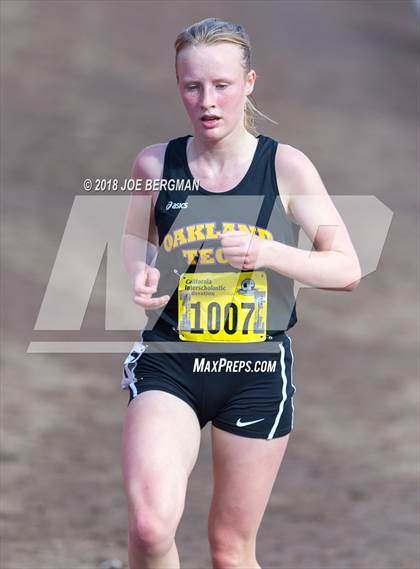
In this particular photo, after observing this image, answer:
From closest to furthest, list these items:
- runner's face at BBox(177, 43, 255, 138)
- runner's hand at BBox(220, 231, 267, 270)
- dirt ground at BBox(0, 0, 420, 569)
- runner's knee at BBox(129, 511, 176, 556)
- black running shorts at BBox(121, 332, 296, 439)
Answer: runner's knee at BBox(129, 511, 176, 556) → runner's hand at BBox(220, 231, 267, 270) → runner's face at BBox(177, 43, 255, 138) → black running shorts at BBox(121, 332, 296, 439) → dirt ground at BBox(0, 0, 420, 569)

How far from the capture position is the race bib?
11.7 feet

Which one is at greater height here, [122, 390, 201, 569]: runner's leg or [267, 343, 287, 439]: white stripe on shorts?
[267, 343, 287, 439]: white stripe on shorts

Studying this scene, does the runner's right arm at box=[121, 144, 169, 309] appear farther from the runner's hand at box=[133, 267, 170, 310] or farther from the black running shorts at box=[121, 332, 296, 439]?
the black running shorts at box=[121, 332, 296, 439]

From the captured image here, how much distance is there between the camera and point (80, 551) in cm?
547

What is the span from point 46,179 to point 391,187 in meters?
3.43

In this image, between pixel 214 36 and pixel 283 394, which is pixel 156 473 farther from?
pixel 214 36

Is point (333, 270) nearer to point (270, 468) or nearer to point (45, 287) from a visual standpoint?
point (270, 468)

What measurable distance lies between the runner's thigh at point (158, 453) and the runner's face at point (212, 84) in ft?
2.73

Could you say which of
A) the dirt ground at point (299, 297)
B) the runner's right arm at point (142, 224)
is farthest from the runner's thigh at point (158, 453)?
the dirt ground at point (299, 297)

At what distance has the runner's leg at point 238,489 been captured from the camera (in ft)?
11.7

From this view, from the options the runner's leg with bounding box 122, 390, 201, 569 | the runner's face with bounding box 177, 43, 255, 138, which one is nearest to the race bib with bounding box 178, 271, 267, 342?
the runner's leg with bounding box 122, 390, 201, 569

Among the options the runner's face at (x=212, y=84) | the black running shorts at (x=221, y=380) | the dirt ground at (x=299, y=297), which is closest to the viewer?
the runner's face at (x=212, y=84)

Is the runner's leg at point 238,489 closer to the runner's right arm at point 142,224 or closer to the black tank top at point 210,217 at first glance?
the black tank top at point 210,217

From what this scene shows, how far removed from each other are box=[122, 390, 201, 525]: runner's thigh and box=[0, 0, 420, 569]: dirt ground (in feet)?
6.98
